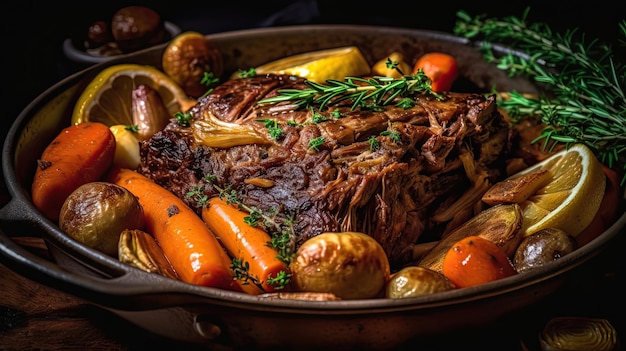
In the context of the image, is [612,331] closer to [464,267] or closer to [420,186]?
[464,267]

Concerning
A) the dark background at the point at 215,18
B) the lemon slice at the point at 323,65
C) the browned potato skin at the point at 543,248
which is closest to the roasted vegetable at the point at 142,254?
the browned potato skin at the point at 543,248

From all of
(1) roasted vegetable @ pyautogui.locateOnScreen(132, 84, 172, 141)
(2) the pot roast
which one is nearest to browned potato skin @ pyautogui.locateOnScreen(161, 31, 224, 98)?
(1) roasted vegetable @ pyautogui.locateOnScreen(132, 84, 172, 141)

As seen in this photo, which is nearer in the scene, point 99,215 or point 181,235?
point 99,215

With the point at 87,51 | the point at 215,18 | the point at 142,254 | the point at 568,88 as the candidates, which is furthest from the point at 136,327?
the point at 215,18

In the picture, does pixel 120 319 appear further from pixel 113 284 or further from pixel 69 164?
pixel 69 164

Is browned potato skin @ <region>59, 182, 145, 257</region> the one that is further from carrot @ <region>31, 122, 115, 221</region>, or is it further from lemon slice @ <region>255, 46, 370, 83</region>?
lemon slice @ <region>255, 46, 370, 83</region>

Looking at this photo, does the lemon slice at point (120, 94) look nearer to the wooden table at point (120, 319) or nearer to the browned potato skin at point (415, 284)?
the wooden table at point (120, 319)

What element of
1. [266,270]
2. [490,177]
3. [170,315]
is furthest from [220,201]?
[490,177]
